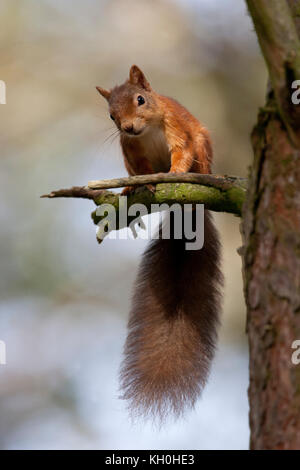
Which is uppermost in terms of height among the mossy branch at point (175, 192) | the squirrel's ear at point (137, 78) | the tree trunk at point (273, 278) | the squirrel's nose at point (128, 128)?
the squirrel's ear at point (137, 78)

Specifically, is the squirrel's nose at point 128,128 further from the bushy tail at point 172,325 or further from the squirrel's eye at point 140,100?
the bushy tail at point 172,325

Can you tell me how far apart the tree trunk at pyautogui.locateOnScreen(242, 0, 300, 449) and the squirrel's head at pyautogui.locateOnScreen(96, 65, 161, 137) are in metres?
1.55

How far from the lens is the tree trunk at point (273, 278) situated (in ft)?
4.50

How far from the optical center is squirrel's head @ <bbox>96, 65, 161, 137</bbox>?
3.10m

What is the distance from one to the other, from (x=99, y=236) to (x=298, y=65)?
1.11m

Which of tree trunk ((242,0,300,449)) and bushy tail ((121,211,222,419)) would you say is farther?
bushy tail ((121,211,222,419))

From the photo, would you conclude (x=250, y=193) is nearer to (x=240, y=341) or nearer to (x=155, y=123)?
(x=155, y=123)

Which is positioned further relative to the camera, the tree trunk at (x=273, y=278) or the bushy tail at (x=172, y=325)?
the bushy tail at (x=172, y=325)

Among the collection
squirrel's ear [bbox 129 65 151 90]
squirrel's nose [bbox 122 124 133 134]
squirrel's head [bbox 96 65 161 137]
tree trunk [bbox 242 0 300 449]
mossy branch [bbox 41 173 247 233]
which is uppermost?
squirrel's ear [bbox 129 65 151 90]

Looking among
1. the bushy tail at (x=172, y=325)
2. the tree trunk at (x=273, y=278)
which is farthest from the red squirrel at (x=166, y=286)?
the tree trunk at (x=273, y=278)

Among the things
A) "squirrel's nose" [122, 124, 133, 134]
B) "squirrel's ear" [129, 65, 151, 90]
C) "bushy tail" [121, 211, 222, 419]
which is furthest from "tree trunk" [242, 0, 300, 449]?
"squirrel's ear" [129, 65, 151, 90]

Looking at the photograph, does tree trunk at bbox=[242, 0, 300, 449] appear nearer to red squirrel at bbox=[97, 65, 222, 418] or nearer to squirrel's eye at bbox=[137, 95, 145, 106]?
red squirrel at bbox=[97, 65, 222, 418]

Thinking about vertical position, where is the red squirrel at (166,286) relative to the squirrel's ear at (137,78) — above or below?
below
